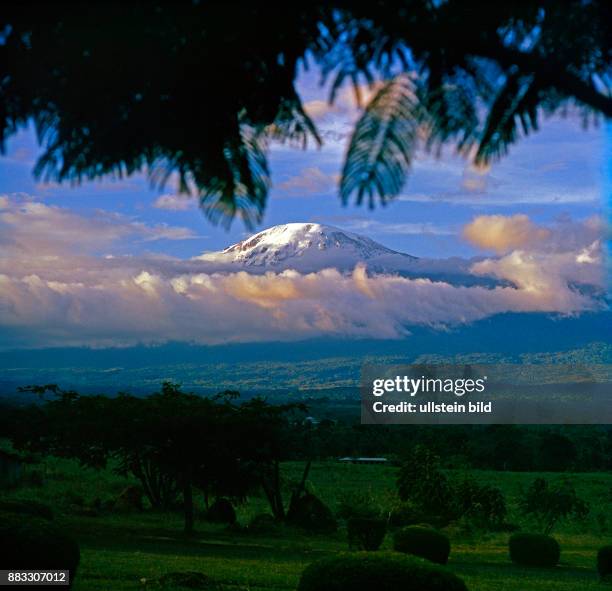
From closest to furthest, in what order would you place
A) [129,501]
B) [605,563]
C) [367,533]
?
[605,563] → [367,533] → [129,501]

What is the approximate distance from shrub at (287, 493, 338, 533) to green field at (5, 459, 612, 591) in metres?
0.49

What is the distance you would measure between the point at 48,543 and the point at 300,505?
1712 centimetres

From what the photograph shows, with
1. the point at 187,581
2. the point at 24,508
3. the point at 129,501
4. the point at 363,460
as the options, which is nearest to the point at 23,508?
the point at 24,508

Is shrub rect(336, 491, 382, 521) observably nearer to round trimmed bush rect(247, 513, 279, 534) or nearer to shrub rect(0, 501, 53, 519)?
round trimmed bush rect(247, 513, 279, 534)

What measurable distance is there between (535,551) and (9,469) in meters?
19.1

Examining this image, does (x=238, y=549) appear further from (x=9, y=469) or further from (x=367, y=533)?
(x=9, y=469)

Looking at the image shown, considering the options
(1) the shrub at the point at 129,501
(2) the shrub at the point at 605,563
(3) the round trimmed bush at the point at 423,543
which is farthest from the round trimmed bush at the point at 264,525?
(2) the shrub at the point at 605,563

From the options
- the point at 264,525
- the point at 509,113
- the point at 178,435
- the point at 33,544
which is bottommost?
the point at 264,525

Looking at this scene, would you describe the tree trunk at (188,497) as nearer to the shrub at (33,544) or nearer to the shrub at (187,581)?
the shrub at (187,581)

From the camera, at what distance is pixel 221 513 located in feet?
84.1

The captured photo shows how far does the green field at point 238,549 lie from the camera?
48.3 ft

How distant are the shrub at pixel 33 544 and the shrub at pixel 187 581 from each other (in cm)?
389

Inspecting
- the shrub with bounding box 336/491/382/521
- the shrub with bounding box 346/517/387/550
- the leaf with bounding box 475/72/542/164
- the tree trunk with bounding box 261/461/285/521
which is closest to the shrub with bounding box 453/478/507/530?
the shrub with bounding box 336/491/382/521

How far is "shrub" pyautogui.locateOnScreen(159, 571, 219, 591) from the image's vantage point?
12789 mm
